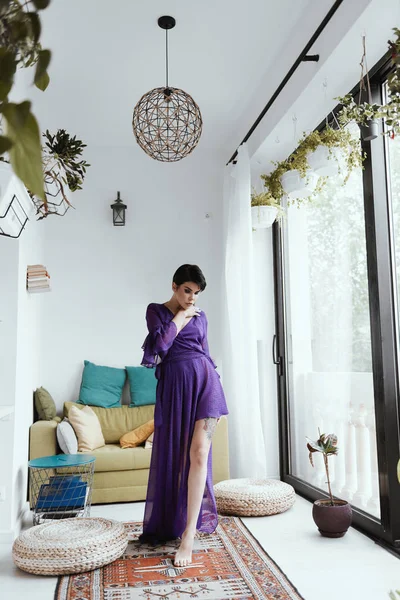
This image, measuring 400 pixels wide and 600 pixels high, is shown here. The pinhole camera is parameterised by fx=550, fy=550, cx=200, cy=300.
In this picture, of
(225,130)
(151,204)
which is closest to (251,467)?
(151,204)

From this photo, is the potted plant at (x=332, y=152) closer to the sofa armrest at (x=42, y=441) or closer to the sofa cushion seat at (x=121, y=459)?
the sofa cushion seat at (x=121, y=459)

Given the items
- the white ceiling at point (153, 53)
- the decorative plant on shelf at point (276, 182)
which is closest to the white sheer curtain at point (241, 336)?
the decorative plant on shelf at point (276, 182)

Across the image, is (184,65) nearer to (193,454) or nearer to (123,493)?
(193,454)

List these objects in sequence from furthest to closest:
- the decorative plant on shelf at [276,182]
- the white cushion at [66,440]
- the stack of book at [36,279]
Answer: the decorative plant on shelf at [276,182]
the white cushion at [66,440]
the stack of book at [36,279]

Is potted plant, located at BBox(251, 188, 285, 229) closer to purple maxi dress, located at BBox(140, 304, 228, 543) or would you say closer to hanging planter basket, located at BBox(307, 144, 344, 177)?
hanging planter basket, located at BBox(307, 144, 344, 177)

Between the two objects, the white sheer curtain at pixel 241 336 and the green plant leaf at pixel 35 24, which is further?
the white sheer curtain at pixel 241 336

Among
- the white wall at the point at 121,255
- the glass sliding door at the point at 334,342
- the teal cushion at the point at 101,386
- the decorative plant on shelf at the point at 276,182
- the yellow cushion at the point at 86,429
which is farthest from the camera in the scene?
the white wall at the point at 121,255

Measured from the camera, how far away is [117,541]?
2.73 meters

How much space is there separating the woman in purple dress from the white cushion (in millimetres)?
1099

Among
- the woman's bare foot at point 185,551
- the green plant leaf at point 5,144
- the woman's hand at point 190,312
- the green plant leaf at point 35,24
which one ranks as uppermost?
the woman's hand at point 190,312

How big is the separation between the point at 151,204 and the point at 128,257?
0.57m

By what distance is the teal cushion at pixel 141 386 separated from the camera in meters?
4.71

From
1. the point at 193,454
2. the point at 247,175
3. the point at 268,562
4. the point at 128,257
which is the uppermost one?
the point at 247,175

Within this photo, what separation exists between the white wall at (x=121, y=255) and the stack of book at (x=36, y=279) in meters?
1.13
